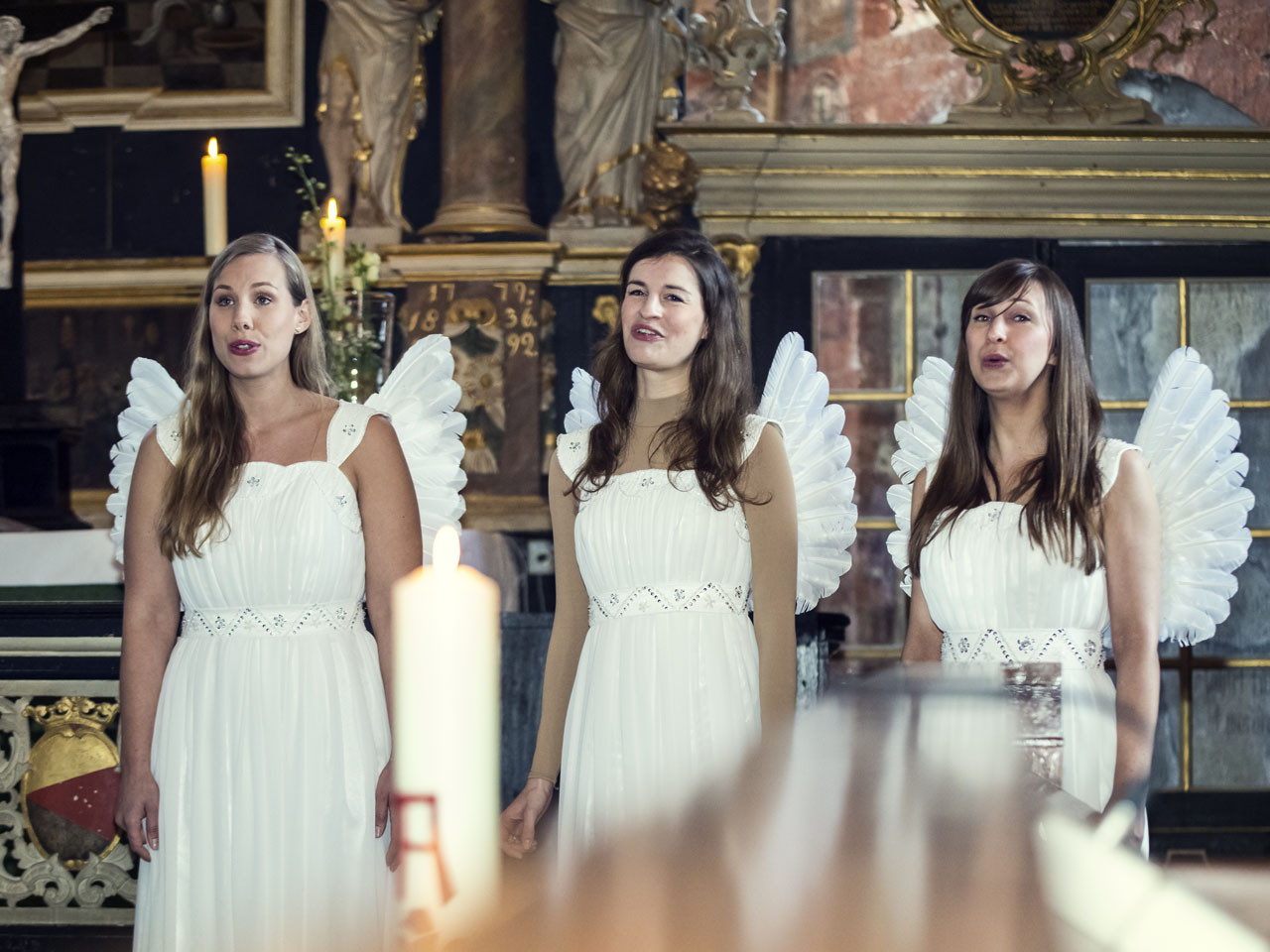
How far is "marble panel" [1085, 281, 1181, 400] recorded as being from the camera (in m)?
5.83

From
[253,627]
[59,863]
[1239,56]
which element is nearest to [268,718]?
[253,627]

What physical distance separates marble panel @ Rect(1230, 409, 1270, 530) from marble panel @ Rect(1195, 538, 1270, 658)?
101 mm

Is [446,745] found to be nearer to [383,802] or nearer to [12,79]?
[383,802]

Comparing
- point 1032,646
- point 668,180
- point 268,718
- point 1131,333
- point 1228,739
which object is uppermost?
point 668,180

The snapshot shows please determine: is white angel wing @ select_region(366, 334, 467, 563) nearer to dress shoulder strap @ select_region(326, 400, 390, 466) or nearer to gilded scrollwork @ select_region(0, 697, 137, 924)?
dress shoulder strap @ select_region(326, 400, 390, 466)

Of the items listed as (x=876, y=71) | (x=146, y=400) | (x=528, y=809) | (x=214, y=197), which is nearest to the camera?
(x=528, y=809)

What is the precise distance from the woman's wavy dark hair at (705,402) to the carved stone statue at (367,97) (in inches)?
149

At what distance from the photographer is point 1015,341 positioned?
2549 mm

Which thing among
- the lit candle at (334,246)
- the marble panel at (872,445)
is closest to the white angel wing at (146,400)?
the lit candle at (334,246)

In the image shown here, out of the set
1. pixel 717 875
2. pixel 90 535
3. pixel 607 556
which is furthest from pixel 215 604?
pixel 717 875

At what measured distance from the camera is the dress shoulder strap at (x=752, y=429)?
248 centimetres

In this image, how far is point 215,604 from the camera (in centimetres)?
253

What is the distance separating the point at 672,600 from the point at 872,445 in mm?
3468

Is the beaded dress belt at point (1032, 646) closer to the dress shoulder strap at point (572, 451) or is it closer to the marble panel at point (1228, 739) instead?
the dress shoulder strap at point (572, 451)
